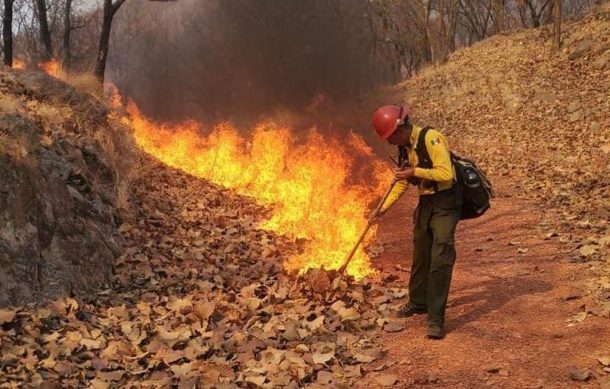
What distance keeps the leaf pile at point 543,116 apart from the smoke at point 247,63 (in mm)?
3873

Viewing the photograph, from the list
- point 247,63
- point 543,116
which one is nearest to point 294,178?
point 543,116

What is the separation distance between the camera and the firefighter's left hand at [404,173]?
4.64m

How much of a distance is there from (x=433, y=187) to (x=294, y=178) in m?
5.78

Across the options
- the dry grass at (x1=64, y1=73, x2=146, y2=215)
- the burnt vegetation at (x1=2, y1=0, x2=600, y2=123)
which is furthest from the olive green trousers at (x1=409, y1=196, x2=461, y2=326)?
the burnt vegetation at (x1=2, y1=0, x2=600, y2=123)

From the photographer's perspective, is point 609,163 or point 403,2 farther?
point 403,2

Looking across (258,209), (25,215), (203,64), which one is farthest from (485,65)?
(25,215)

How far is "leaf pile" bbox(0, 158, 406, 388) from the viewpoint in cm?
403

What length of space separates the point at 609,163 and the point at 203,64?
1373 cm

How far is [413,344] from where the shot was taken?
4578mm

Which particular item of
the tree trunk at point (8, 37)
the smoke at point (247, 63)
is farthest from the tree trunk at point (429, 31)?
the tree trunk at point (8, 37)

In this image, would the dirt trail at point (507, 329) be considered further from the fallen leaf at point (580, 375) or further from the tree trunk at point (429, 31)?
the tree trunk at point (429, 31)

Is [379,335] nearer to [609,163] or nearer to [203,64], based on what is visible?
[609,163]

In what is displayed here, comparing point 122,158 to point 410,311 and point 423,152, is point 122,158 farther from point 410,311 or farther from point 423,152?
point 423,152

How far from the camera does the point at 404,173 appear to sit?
15.4ft
